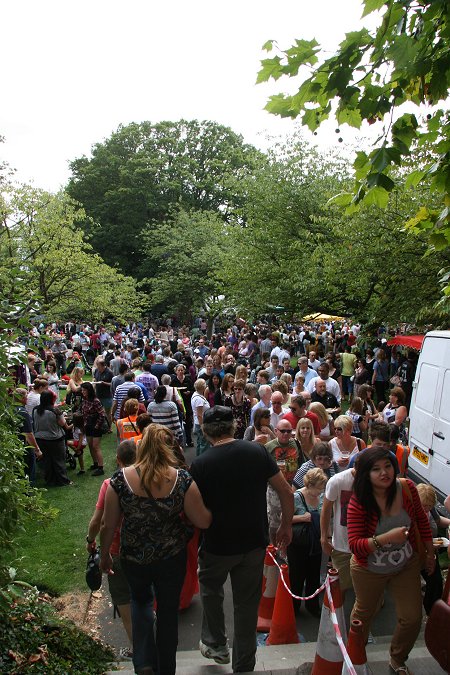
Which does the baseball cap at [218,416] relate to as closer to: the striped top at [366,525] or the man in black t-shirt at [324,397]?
the striped top at [366,525]

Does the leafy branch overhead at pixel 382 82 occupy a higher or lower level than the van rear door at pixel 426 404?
higher

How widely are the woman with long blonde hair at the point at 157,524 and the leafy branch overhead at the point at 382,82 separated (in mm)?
2485

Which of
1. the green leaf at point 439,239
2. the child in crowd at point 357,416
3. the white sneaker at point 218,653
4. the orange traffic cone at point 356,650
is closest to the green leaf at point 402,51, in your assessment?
the green leaf at point 439,239

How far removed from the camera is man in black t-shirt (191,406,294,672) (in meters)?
3.69

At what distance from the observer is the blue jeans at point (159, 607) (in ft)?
11.8

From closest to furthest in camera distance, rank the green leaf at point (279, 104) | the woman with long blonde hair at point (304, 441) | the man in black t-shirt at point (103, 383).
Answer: the green leaf at point (279, 104), the woman with long blonde hair at point (304, 441), the man in black t-shirt at point (103, 383)

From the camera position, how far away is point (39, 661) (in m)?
3.66

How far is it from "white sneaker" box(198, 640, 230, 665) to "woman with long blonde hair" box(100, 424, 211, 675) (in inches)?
15.5

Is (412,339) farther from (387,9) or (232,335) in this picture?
(232,335)

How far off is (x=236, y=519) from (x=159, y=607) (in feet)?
2.35

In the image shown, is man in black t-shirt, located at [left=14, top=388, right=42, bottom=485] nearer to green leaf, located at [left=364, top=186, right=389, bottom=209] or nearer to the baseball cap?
the baseball cap

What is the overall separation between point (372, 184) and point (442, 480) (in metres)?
3.76

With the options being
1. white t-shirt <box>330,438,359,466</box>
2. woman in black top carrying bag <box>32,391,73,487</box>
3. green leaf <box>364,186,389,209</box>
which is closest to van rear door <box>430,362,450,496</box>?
white t-shirt <box>330,438,359,466</box>

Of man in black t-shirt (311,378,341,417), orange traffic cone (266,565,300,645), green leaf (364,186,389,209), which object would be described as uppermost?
green leaf (364,186,389,209)
